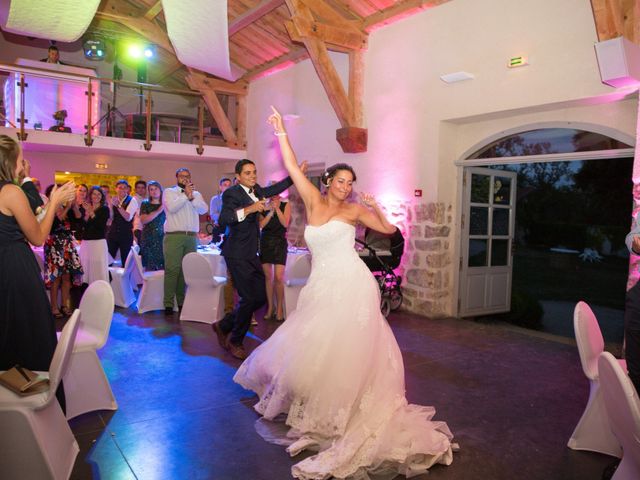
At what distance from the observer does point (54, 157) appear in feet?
38.0

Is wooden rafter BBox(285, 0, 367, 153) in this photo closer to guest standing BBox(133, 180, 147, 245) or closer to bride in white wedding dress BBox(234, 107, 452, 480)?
guest standing BBox(133, 180, 147, 245)

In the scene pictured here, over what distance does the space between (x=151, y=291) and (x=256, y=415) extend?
3279mm

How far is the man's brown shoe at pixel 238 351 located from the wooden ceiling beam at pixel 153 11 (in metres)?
7.73

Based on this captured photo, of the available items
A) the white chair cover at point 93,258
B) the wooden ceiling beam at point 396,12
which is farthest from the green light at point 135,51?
the white chair cover at point 93,258

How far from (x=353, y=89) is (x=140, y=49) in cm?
647

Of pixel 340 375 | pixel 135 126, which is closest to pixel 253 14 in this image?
pixel 135 126

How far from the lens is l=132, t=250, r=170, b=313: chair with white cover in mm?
5891

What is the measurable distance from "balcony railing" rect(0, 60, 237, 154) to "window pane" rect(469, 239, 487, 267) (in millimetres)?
6478

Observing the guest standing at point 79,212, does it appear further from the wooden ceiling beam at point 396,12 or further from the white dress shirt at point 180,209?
the wooden ceiling beam at point 396,12

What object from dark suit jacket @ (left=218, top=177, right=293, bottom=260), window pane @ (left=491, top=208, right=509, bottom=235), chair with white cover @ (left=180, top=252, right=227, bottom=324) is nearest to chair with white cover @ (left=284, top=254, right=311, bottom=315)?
chair with white cover @ (left=180, top=252, right=227, bottom=324)

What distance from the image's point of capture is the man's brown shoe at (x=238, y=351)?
4262 millimetres

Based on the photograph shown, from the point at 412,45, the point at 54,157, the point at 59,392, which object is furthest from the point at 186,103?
the point at 59,392

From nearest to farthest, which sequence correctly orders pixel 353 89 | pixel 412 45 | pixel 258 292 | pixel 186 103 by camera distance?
1. pixel 258 292
2. pixel 412 45
3. pixel 353 89
4. pixel 186 103

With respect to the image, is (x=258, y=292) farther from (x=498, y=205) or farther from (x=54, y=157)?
(x=54, y=157)
